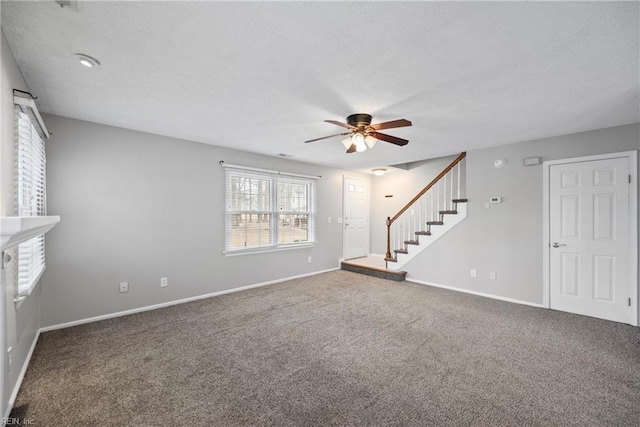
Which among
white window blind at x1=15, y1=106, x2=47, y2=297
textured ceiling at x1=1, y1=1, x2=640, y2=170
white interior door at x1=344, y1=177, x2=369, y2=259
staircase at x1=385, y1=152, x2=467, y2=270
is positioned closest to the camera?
A: textured ceiling at x1=1, y1=1, x2=640, y2=170

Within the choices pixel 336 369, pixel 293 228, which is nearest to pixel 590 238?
pixel 336 369

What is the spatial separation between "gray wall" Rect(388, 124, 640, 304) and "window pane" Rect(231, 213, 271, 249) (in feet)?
10.6

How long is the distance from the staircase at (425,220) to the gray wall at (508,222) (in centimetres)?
19

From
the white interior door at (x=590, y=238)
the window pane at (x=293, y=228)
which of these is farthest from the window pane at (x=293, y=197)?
the white interior door at (x=590, y=238)

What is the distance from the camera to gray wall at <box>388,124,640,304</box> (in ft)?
12.5

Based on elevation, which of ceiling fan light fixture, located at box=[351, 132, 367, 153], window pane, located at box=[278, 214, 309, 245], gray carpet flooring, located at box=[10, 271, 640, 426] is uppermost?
ceiling fan light fixture, located at box=[351, 132, 367, 153]

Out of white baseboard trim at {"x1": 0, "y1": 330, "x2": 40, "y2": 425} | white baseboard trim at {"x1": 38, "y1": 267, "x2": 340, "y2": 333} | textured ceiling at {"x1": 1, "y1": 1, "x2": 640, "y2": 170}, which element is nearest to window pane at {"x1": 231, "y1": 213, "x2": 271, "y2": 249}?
white baseboard trim at {"x1": 38, "y1": 267, "x2": 340, "y2": 333}

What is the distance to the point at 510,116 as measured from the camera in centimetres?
310

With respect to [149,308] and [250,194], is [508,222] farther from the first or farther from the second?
[149,308]

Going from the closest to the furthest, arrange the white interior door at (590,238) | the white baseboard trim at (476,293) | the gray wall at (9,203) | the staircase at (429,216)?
the gray wall at (9,203)
the white interior door at (590,238)
the white baseboard trim at (476,293)
the staircase at (429,216)

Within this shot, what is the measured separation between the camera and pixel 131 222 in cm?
363

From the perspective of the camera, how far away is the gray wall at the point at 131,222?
10.5 ft

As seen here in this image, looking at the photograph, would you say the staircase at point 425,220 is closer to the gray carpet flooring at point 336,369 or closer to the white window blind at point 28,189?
the gray carpet flooring at point 336,369

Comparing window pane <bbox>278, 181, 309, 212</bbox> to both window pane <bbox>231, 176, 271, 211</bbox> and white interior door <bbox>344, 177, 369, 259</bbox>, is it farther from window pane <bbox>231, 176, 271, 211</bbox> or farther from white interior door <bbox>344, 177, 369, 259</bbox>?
white interior door <bbox>344, 177, 369, 259</bbox>
